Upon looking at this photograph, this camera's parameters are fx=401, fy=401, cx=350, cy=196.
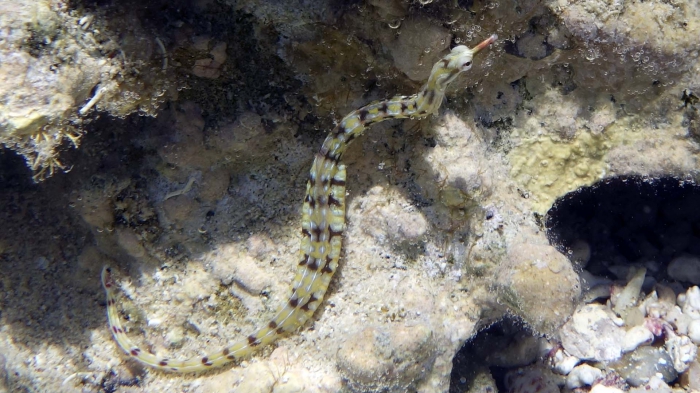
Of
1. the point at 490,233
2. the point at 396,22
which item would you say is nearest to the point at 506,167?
the point at 490,233

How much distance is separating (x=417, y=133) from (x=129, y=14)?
3.00m

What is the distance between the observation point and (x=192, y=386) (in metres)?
4.75

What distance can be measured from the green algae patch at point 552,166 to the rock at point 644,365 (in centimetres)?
297

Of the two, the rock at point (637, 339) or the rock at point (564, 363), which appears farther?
the rock at point (564, 363)

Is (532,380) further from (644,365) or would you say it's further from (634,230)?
(634,230)

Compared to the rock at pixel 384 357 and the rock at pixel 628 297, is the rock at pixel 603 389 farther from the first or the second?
the rock at pixel 384 357

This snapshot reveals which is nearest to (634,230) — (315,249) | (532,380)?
(532,380)

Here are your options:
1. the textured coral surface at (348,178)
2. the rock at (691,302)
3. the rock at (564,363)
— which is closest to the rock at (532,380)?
the rock at (564,363)

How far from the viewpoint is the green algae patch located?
474 cm

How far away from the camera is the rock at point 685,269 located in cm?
623

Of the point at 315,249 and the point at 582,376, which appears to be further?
the point at 582,376

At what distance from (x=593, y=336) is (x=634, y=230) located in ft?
6.74

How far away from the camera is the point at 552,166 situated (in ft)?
15.8

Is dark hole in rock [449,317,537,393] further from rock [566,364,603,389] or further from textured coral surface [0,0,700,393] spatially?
textured coral surface [0,0,700,393]
